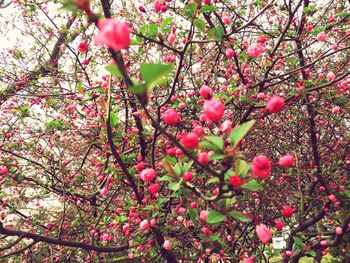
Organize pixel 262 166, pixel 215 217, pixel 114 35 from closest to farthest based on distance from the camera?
pixel 114 35
pixel 262 166
pixel 215 217

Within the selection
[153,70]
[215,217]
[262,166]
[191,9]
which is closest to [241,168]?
[262,166]

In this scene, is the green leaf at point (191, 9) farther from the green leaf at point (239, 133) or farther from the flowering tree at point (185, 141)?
the green leaf at point (239, 133)

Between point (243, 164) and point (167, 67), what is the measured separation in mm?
531

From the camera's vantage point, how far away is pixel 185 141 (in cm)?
93

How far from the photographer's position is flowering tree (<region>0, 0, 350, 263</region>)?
43.1 inches

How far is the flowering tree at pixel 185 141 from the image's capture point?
43.1 inches

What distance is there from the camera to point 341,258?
358 centimetres

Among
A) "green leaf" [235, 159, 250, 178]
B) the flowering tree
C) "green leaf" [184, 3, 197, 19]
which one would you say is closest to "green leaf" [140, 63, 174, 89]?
the flowering tree

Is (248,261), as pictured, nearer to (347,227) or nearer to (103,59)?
(347,227)

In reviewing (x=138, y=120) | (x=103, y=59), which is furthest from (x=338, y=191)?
(x=103, y=59)

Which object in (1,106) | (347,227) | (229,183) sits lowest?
(347,227)

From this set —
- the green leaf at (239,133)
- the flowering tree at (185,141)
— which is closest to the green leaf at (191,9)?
the flowering tree at (185,141)

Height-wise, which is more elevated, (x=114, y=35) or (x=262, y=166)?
(x=114, y=35)

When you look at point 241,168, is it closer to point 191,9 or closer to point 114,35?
point 114,35
